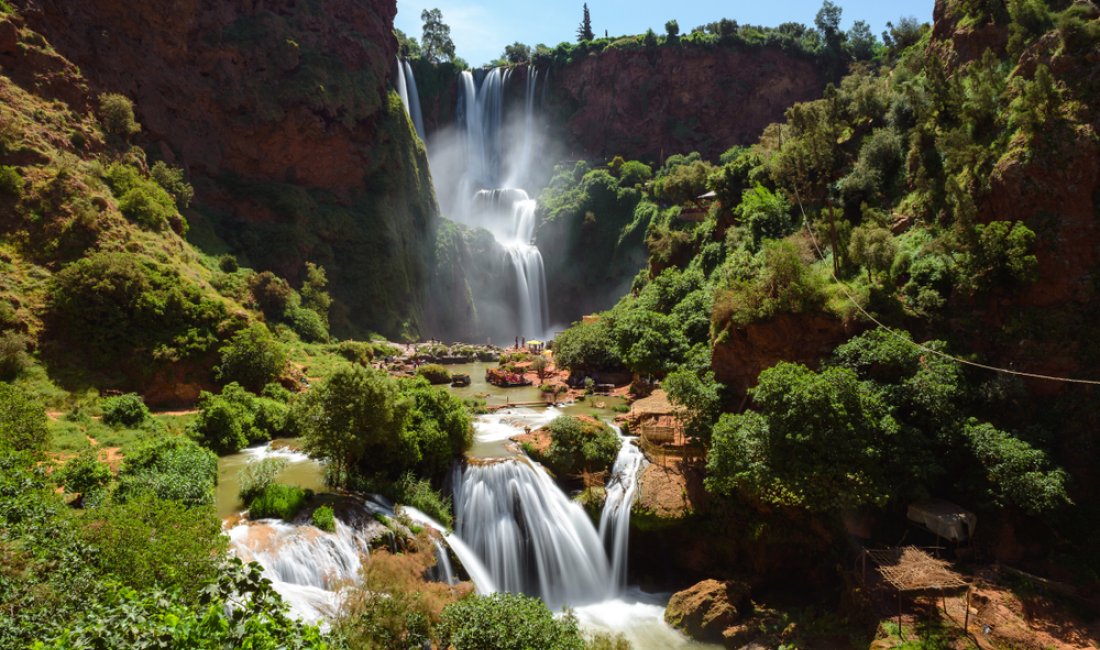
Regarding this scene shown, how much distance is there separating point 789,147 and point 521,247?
38086 millimetres

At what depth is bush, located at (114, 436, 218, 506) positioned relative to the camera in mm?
15250

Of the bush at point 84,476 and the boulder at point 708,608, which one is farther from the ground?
the bush at point 84,476

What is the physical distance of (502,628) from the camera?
12164 mm

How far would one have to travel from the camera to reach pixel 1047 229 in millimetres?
19484

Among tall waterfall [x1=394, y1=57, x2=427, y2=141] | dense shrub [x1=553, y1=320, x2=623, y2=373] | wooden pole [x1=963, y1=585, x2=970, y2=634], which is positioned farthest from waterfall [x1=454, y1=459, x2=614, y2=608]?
tall waterfall [x1=394, y1=57, x2=427, y2=141]

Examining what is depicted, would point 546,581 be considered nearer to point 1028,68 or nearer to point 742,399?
point 742,399

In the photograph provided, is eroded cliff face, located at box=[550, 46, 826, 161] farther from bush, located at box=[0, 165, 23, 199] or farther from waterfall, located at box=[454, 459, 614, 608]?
waterfall, located at box=[454, 459, 614, 608]

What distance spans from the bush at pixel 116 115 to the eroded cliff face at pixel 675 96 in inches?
2144

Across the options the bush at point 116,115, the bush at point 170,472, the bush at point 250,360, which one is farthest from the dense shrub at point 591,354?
the bush at point 116,115

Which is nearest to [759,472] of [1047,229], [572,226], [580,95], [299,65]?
[1047,229]

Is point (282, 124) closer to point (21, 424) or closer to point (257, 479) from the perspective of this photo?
point (21, 424)

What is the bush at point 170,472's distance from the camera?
15250 millimetres

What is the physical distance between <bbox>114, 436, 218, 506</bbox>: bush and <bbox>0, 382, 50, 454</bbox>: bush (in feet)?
6.99

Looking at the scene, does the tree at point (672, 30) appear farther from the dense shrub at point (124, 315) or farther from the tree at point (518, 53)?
the dense shrub at point (124, 315)
